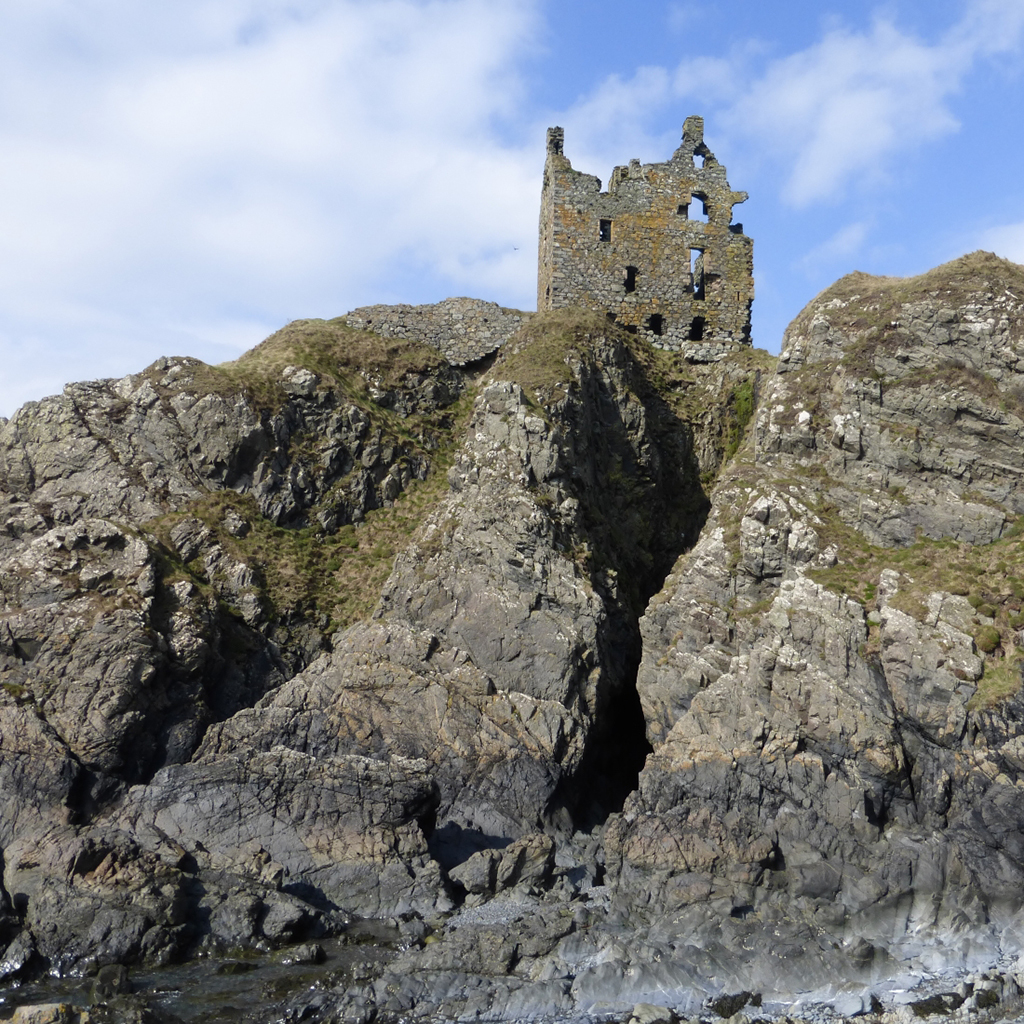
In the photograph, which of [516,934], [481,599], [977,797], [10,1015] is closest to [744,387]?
[481,599]

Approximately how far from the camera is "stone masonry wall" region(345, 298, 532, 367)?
55.2 m

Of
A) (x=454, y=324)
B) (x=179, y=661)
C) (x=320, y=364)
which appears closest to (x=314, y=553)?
(x=179, y=661)

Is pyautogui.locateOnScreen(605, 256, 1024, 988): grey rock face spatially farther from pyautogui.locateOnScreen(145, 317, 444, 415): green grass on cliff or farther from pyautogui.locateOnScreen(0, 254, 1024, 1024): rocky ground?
pyautogui.locateOnScreen(145, 317, 444, 415): green grass on cliff

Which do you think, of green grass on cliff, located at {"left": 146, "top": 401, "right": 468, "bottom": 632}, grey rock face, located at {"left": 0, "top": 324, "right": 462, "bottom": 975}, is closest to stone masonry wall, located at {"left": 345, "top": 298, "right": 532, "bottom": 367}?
grey rock face, located at {"left": 0, "top": 324, "right": 462, "bottom": 975}

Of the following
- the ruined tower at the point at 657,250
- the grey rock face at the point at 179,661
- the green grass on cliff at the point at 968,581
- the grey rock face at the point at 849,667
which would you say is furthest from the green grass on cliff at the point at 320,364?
the green grass on cliff at the point at 968,581

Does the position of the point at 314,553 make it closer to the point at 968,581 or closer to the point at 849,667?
the point at 849,667

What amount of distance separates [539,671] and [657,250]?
2618 centimetres

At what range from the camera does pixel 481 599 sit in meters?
41.6

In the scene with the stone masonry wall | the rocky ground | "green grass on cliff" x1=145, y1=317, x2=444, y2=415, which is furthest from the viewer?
the stone masonry wall

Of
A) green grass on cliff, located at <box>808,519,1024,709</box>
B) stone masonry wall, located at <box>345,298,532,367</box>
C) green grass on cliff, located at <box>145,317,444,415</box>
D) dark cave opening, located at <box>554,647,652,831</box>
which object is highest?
stone masonry wall, located at <box>345,298,532,367</box>

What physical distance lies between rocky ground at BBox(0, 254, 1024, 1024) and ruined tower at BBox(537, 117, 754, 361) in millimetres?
3133

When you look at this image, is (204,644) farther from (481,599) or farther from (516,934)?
(516,934)

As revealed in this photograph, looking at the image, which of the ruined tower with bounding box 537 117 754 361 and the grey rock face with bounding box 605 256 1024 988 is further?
the ruined tower with bounding box 537 117 754 361

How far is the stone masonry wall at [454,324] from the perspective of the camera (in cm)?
5525
